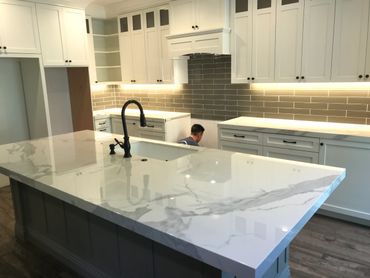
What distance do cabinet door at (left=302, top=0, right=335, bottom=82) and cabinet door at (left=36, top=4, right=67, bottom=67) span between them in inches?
128

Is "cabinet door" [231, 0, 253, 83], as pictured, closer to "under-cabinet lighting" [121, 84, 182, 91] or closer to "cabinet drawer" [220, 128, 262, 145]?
"cabinet drawer" [220, 128, 262, 145]

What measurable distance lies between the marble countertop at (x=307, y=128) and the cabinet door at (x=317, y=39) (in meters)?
0.54

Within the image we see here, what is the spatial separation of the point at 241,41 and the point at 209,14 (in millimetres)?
554

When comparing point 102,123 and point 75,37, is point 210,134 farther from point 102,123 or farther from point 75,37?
point 75,37

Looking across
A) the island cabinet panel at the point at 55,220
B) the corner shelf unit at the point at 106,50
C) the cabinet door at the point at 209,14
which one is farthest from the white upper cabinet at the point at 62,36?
the island cabinet panel at the point at 55,220

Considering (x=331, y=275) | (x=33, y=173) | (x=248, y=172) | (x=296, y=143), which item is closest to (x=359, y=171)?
(x=296, y=143)

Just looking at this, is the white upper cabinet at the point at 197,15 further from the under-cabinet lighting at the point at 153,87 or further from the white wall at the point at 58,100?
the white wall at the point at 58,100

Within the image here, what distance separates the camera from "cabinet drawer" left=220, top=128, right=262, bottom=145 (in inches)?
145

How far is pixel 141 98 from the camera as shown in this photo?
5695 millimetres

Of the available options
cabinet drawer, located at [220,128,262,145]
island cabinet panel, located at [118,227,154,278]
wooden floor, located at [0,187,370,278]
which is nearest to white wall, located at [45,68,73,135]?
wooden floor, located at [0,187,370,278]

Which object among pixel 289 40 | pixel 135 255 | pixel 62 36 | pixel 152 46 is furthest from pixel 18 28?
pixel 135 255

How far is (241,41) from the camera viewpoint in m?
3.95

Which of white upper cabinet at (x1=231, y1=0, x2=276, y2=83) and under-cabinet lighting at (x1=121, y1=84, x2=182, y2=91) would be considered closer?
white upper cabinet at (x1=231, y1=0, x2=276, y2=83)

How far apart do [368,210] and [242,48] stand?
231cm
